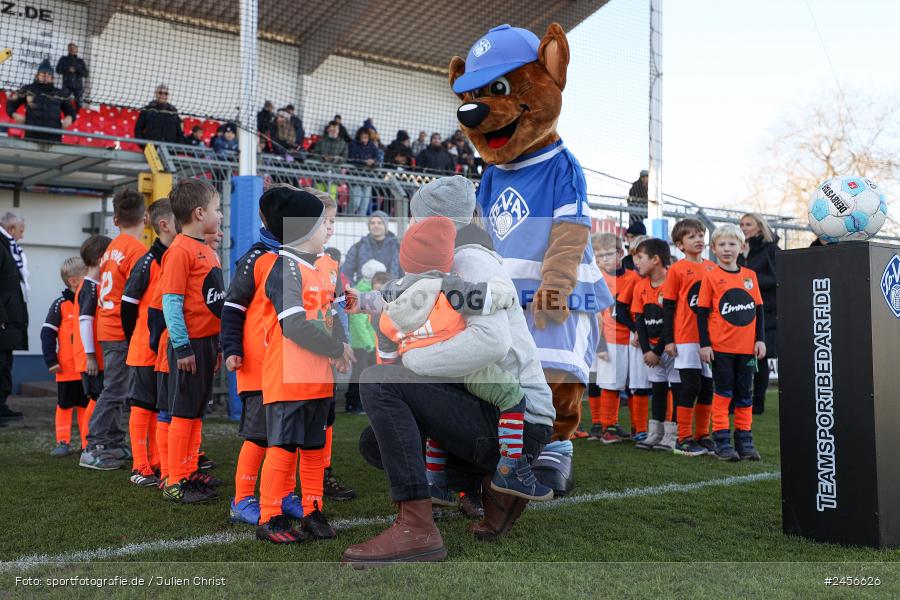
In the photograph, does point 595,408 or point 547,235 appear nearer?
point 547,235

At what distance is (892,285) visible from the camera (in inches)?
118

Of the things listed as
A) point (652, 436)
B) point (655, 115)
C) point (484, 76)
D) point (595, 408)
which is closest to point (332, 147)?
point (655, 115)

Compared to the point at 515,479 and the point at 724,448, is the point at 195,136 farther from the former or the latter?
the point at 515,479

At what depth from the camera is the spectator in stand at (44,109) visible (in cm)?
845

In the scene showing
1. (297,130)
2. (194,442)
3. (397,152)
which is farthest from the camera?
(397,152)

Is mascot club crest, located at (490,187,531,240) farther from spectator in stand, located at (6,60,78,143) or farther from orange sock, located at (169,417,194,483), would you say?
spectator in stand, located at (6,60,78,143)

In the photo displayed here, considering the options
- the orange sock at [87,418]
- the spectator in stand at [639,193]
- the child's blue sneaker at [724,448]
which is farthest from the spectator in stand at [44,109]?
the child's blue sneaker at [724,448]

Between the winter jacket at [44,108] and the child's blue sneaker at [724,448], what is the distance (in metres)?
6.94

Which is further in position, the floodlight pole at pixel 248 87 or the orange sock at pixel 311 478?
the floodlight pole at pixel 248 87

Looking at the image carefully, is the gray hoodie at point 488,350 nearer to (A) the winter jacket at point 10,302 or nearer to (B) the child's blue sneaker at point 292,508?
(B) the child's blue sneaker at point 292,508

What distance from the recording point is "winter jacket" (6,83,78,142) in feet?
27.7

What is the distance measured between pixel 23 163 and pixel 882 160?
920 inches

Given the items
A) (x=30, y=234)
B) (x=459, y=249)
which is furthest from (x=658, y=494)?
(x=30, y=234)

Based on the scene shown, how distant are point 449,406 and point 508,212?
1.01 meters
